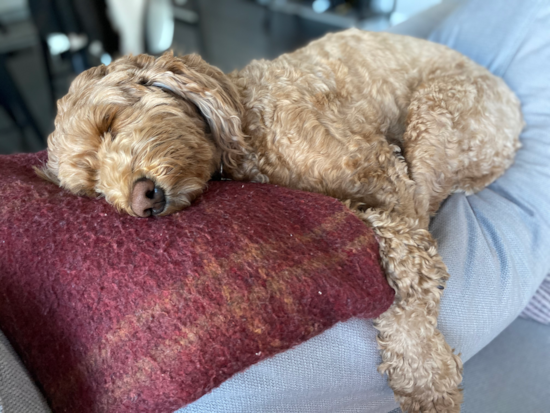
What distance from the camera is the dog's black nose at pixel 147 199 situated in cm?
115

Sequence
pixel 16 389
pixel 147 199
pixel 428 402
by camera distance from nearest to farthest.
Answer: pixel 16 389 < pixel 147 199 < pixel 428 402

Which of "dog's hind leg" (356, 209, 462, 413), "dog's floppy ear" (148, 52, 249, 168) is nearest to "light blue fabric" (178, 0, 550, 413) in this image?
"dog's hind leg" (356, 209, 462, 413)

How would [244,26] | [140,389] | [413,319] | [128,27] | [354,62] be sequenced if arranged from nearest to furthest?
[140,389] < [413,319] < [354,62] < [128,27] < [244,26]

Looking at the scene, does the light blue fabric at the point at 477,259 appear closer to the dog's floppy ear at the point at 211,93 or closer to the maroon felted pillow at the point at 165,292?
the maroon felted pillow at the point at 165,292

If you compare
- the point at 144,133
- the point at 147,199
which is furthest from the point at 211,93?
the point at 147,199

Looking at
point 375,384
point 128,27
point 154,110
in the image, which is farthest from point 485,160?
point 128,27

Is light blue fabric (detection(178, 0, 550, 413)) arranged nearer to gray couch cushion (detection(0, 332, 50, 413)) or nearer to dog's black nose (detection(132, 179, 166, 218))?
gray couch cushion (detection(0, 332, 50, 413))

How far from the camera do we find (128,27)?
3529 mm

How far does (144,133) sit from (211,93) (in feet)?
0.88

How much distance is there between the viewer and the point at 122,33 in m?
3.56

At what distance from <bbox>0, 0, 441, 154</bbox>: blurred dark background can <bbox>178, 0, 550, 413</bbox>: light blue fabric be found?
193 cm

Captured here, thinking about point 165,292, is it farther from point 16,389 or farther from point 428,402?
point 428,402

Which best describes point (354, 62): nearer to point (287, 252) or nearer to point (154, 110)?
point (154, 110)

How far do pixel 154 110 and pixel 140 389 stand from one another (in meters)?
0.84
